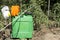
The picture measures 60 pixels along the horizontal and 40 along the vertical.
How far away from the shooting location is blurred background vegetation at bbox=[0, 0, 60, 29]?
21.4ft

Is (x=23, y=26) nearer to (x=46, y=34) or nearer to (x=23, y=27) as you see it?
(x=23, y=27)

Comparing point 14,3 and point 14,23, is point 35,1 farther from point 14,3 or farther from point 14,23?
point 14,23

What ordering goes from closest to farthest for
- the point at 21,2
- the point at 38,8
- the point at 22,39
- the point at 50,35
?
the point at 22,39 < the point at 50,35 < the point at 38,8 < the point at 21,2

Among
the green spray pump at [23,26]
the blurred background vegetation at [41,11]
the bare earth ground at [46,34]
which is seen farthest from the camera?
the blurred background vegetation at [41,11]

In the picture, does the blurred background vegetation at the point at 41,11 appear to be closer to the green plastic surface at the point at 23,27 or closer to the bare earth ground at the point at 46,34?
the bare earth ground at the point at 46,34

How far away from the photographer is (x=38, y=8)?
263 inches

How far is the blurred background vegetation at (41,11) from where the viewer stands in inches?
257

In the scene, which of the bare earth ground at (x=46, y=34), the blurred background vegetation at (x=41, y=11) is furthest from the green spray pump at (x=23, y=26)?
the blurred background vegetation at (x=41, y=11)

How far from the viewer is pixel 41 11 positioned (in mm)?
6797

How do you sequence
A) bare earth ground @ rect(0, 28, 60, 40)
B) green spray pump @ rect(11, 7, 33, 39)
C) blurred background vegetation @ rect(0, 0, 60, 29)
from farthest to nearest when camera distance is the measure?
blurred background vegetation @ rect(0, 0, 60, 29), bare earth ground @ rect(0, 28, 60, 40), green spray pump @ rect(11, 7, 33, 39)

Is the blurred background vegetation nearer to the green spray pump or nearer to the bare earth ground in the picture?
the bare earth ground

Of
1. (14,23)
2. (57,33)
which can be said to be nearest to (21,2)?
(57,33)

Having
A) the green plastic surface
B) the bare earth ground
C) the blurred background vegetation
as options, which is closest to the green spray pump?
the green plastic surface

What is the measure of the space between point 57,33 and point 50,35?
1.05 feet
